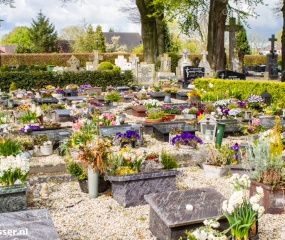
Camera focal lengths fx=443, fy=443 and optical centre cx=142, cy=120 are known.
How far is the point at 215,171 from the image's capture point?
7844 mm

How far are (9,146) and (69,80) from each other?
16.1 m

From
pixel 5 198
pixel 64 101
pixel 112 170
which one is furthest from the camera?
pixel 64 101

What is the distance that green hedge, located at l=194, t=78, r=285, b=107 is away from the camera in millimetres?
16344

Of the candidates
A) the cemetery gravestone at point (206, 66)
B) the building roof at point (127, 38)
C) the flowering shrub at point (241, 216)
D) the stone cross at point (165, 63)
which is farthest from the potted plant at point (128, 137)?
the building roof at point (127, 38)

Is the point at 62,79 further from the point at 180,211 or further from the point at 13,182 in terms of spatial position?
the point at 180,211

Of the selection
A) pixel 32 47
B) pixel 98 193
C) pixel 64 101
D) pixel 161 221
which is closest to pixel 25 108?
pixel 64 101

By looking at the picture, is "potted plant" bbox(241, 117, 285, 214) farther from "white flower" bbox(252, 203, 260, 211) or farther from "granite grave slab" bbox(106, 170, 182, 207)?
"white flower" bbox(252, 203, 260, 211)

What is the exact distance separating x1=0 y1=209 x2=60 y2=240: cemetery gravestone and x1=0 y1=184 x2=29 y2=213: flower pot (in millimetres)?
1096

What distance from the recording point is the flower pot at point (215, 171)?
7.80 m

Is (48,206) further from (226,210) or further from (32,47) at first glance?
(32,47)

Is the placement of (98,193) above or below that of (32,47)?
below

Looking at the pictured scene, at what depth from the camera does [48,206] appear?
6500 mm

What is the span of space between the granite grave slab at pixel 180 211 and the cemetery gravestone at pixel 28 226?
1319 millimetres

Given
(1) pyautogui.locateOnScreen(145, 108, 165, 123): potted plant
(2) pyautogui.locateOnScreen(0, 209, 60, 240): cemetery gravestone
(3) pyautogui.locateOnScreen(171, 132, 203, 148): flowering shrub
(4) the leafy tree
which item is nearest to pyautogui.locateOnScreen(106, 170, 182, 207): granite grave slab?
(2) pyautogui.locateOnScreen(0, 209, 60, 240): cemetery gravestone
